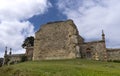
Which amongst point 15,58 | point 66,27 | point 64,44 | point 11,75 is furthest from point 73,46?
point 11,75

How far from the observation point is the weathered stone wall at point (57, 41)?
50.6 m

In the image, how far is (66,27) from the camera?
175 feet

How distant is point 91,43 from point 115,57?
6448 millimetres

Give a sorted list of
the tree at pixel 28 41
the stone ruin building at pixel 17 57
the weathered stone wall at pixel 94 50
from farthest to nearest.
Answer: the tree at pixel 28 41
the stone ruin building at pixel 17 57
the weathered stone wall at pixel 94 50

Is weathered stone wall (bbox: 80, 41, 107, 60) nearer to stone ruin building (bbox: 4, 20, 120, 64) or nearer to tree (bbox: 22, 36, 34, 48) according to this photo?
stone ruin building (bbox: 4, 20, 120, 64)

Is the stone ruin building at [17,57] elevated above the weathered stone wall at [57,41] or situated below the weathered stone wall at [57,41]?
below

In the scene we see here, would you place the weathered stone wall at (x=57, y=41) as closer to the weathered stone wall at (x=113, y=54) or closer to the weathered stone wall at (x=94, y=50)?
the weathered stone wall at (x=94, y=50)

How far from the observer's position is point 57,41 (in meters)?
52.2

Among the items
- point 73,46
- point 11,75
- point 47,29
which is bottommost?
point 11,75

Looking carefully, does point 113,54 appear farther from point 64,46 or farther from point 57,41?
point 57,41

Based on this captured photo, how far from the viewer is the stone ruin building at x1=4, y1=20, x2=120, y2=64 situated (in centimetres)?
4731

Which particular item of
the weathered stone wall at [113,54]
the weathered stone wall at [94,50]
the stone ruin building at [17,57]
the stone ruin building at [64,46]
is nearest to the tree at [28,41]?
the stone ruin building at [17,57]

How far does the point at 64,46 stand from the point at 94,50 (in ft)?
25.1

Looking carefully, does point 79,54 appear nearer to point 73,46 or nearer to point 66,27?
point 73,46
